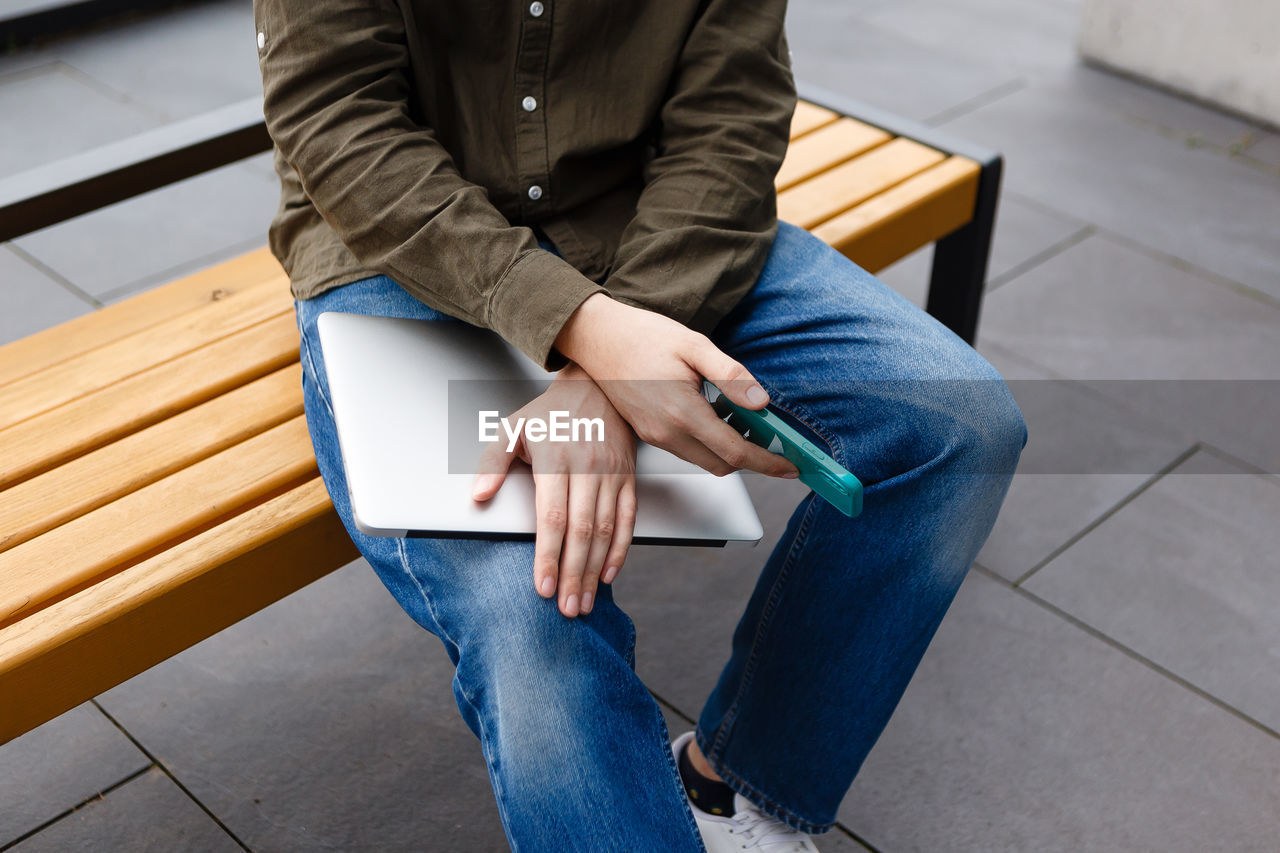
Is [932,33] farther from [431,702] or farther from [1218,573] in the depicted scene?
[431,702]

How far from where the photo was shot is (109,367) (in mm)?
1558

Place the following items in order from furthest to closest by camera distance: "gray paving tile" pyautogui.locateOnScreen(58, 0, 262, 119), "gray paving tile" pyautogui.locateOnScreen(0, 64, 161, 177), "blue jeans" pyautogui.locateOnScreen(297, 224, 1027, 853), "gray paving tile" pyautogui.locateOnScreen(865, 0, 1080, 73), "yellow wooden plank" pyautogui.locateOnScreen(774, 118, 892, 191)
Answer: "gray paving tile" pyautogui.locateOnScreen(865, 0, 1080, 73), "gray paving tile" pyautogui.locateOnScreen(58, 0, 262, 119), "gray paving tile" pyautogui.locateOnScreen(0, 64, 161, 177), "yellow wooden plank" pyautogui.locateOnScreen(774, 118, 892, 191), "blue jeans" pyautogui.locateOnScreen(297, 224, 1027, 853)

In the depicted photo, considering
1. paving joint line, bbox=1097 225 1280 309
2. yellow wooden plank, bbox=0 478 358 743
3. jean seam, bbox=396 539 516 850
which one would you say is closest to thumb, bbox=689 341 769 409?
jean seam, bbox=396 539 516 850

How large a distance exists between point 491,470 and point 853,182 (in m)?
1.04

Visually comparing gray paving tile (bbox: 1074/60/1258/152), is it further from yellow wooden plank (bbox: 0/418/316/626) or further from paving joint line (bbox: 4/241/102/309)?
yellow wooden plank (bbox: 0/418/316/626)

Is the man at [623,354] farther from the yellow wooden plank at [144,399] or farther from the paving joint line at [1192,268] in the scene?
the paving joint line at [1192,268]

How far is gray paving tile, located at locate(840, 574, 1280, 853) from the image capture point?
5.30ft

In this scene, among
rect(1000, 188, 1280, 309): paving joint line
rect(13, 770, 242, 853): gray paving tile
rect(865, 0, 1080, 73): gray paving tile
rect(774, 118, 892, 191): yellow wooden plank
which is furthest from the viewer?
rect(865, 0, 1080, 73): gray paving tile

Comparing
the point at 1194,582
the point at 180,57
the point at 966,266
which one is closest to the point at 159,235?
the point at 180,57

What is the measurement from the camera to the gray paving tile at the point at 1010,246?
283 cm

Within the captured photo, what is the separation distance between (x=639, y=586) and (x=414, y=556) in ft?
2.85

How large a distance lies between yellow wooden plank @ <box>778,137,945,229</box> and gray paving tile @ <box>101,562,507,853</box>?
89 centimetres

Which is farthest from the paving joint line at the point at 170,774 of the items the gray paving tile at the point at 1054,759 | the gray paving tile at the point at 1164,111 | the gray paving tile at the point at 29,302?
the gray paving tile at the point at 1164,111

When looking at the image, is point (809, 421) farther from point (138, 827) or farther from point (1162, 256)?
point (1162, 256)
